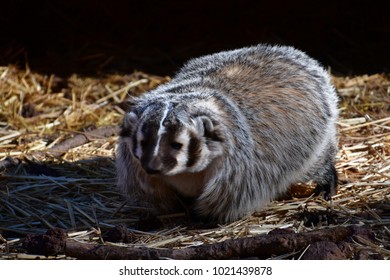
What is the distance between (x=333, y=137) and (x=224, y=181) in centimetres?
102

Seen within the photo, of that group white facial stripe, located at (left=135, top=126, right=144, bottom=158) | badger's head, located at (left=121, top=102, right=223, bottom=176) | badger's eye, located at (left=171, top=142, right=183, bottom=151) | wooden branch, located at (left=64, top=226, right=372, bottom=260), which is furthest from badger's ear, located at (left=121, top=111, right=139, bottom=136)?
wooden branch, located at (left=64, top=226, right=372, bottom=260)

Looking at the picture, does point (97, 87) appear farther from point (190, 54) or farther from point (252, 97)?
point (252, 97)

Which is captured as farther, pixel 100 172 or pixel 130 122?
pixel 100 172

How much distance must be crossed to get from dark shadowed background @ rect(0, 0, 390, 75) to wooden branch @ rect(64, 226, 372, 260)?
11.8ft

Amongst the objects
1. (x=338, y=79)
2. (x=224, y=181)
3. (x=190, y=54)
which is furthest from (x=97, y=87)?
(x=224, y=181)

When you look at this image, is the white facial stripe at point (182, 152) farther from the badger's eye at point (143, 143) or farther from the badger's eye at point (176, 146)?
the badger's eye at point (143, 143)

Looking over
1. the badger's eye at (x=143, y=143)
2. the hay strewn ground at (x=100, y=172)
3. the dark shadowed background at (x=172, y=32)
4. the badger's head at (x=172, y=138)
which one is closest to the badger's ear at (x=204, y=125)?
the badger's head at (x=172, y=138)

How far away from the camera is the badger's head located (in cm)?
363

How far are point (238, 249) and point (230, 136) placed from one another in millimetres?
662

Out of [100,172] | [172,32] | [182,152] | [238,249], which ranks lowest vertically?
[238,249]

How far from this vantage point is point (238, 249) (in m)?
3.48

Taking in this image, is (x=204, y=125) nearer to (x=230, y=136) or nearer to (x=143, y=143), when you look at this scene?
(x=230, y=136)

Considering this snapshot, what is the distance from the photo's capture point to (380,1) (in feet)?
25.4

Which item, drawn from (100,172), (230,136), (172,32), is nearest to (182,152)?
(230,136)
